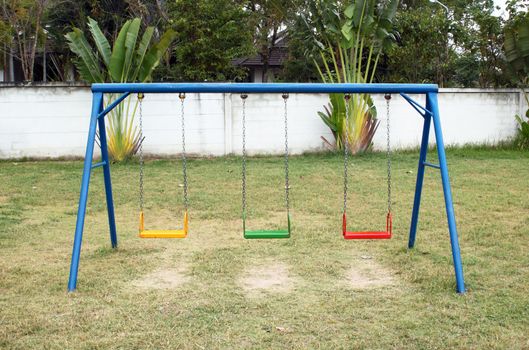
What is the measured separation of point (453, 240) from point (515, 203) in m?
3.78

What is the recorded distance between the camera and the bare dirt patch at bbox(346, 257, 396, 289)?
15.5 ft

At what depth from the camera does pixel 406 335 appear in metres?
3.65

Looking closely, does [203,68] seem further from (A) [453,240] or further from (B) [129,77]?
(A) [453,240]

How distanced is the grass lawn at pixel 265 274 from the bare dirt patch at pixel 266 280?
0.02m

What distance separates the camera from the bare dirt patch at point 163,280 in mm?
4676

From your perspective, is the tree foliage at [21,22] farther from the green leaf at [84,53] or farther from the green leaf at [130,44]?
the green leaf at [130,44]

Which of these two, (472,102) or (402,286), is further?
(472,102)

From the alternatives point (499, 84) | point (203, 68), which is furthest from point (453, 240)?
point (203, 68)

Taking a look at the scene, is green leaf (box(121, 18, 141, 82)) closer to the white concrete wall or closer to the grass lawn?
the white concrete wall

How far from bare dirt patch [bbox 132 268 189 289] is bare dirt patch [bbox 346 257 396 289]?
4.19 feet

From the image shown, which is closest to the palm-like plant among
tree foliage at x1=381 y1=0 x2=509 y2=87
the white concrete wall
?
the white concrete wall

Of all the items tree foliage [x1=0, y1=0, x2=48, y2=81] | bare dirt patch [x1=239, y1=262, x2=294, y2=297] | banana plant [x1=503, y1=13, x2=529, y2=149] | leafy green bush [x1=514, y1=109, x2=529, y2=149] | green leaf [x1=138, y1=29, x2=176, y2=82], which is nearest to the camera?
bare dirt patch [x1=239, y1=262, x2=294, y2=297]

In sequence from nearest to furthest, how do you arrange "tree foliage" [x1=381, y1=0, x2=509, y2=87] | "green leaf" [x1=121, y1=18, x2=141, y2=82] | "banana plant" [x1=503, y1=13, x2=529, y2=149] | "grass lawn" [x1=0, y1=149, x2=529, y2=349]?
1. "grass lawn" [x1=0, y1=149, x2=529, y2=349]
2. "green leaf" [x1=121, y1=18, x2=141, y2=82]
3. "banana plant" [x1=503, y1=13, x2=529, y2=149]
4. "tree foliage" [x1=381, y1=0, x2=509, y2=87]

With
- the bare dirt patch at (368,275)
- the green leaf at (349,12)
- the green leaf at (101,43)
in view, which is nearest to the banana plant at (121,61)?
the green leaf at (101,43)
